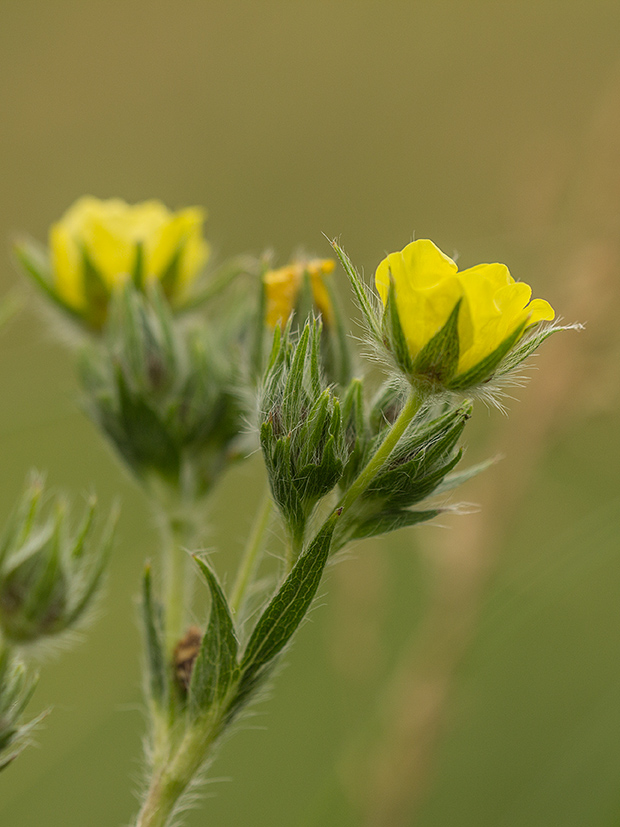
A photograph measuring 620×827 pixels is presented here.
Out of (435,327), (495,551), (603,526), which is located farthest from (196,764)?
(603,526)

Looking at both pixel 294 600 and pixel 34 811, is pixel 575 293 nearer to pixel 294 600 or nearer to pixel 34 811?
pixel 294 600

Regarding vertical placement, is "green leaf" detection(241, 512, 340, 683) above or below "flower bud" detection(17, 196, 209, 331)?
below

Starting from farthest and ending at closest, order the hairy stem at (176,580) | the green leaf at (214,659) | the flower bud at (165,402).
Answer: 1. the flower bud at (165,402)
2. the hairy stem at (176,580)
3. the green leaf at (214,659)

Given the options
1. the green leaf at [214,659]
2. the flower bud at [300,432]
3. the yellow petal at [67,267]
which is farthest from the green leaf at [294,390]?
the yellow petal at [67,267]

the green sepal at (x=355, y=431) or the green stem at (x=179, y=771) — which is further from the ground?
the green sepal at (x=355, y=431)

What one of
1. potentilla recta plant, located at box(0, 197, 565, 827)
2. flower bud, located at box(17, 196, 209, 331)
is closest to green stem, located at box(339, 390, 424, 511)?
potentilla recta plant, located at box(0, 197, 565, 827)

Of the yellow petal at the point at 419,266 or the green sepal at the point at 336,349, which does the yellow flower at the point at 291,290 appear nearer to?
the green sepal at the point at 336,349

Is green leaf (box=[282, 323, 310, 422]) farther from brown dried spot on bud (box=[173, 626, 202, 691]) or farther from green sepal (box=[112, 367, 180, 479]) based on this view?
green sepal (box=[112, 367, 180, 479])
